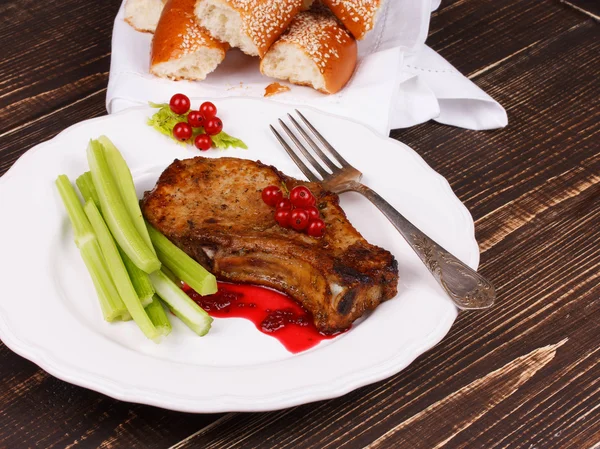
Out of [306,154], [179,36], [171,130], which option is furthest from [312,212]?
[179,36]

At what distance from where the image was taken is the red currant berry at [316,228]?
2803 millimetres

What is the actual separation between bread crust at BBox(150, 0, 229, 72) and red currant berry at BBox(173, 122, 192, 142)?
18.9 inches

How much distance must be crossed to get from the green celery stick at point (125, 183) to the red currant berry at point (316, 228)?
57 centimetres

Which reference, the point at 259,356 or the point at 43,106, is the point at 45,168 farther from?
the point at 259,356

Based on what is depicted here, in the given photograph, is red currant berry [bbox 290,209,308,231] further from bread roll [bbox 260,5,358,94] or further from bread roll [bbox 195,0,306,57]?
bread roll [bbox 195,0,306,57]

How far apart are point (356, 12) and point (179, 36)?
867 mm

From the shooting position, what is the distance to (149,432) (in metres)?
2.46

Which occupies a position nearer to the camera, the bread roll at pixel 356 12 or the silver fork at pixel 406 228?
the silver fork at pixel 406 228

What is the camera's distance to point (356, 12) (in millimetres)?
3846

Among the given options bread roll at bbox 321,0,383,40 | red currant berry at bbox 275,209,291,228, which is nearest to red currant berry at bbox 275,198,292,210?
red currant berry at bbox 275,209,291,228

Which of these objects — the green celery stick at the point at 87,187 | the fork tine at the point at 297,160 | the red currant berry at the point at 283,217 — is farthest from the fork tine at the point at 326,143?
the green celery stick at the point at 87,187

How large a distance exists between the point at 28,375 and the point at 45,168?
0.95 m

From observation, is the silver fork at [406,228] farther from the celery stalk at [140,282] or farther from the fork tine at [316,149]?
the celery stalk at [140,282]

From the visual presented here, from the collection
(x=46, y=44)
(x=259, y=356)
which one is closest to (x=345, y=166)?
(x=259, y=356)
